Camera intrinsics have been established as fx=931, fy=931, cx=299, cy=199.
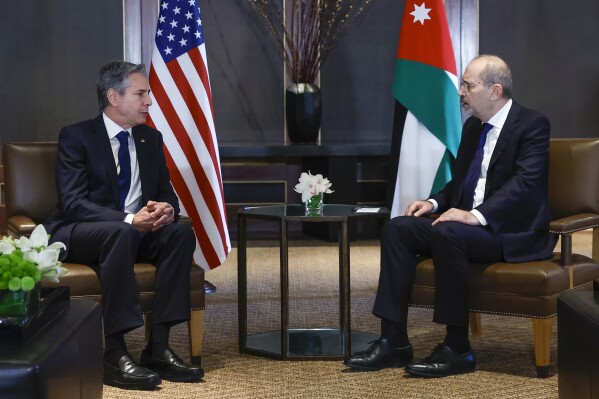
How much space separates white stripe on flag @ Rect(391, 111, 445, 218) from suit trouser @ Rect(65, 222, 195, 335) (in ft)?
5.90

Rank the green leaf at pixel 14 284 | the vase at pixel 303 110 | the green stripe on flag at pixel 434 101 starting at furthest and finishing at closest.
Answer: the vase at pixel 303 110 < the green stripe on flag at pixel 434 101 < the green leaf at pixel 14 284

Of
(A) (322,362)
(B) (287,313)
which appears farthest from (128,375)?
(A) (322,362)

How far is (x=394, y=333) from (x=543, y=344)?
592 mm

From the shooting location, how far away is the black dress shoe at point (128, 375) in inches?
140

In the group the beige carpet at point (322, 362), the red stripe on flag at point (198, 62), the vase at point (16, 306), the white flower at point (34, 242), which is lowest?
the beige carpet at point (322, 362)

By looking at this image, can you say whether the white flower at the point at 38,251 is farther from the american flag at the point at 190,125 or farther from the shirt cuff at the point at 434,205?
the american flag at the point at 190,125

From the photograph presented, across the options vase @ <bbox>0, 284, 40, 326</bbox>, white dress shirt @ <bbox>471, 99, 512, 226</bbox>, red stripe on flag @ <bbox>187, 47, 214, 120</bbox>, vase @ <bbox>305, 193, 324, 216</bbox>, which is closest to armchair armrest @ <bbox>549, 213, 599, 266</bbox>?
white dress shirt @ <bbox>471, 99, 512, 226</bbox>

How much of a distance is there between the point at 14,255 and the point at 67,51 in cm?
544

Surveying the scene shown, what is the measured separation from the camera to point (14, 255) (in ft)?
8.21

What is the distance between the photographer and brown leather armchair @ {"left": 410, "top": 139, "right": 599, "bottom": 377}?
11.9 ft

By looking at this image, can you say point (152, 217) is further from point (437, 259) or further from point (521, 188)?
point (521, 188)

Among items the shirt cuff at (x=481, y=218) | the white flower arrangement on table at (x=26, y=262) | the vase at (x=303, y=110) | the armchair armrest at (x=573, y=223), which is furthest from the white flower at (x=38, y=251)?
the vase at (x=303, y=110)

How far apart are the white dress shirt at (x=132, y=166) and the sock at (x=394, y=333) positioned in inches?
47.4

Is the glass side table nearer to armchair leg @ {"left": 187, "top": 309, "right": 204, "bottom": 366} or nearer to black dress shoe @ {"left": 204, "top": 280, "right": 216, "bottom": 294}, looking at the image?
armchair leg @ {"left": 187, "top": 309, "right": 204, "bottom": 366}
